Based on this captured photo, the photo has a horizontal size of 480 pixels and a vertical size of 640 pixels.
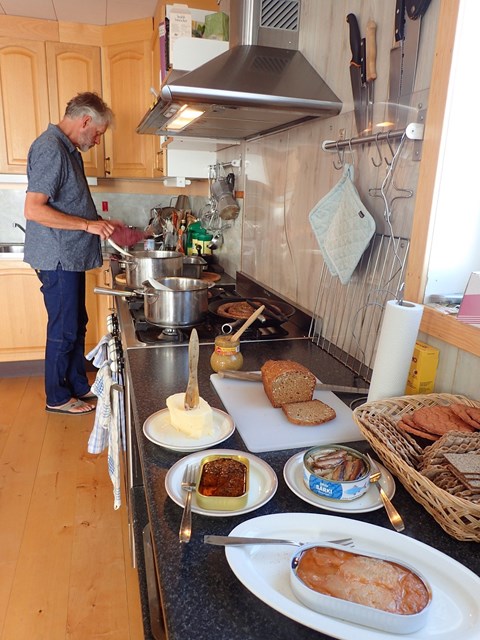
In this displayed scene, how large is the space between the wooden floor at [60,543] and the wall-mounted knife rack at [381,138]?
150cm

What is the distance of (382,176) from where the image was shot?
44.5 inches

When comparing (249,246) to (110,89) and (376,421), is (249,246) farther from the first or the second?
(110,89)

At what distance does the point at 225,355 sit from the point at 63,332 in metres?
1.66

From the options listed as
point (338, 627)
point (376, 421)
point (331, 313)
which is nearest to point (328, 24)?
point (331, 313)

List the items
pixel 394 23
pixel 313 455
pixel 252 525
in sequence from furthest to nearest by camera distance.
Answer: pixel 394 23 < pixel 313 455 < pixel 252 525

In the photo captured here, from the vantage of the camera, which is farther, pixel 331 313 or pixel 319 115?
pixel 331 313

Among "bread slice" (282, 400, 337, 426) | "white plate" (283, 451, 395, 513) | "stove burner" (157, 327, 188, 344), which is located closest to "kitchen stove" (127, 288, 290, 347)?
"stove burner" (157, 327, 188, 344)

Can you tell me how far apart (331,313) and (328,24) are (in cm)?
84

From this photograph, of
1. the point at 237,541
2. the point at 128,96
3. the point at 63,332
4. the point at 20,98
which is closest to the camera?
the point at 237,541

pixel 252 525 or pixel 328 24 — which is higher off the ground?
pixel 328 24

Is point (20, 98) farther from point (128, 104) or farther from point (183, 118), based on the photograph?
point (183, 118)

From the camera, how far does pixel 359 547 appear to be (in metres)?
0.61

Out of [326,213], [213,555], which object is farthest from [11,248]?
[213,555]

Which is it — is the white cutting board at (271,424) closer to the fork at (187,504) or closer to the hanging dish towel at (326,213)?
the fork at (187,504)
